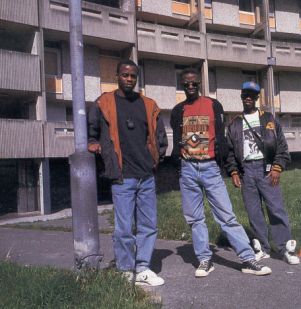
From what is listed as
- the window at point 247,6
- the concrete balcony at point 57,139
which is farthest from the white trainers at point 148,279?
the window at point 247,6

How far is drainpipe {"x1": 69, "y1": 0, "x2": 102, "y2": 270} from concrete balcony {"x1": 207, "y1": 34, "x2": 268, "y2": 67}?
1979 centimetres

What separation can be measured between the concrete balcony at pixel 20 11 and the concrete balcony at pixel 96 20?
18.5 inches

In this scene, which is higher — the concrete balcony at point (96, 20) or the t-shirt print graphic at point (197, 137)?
the concrete balcony at point (96, 20)

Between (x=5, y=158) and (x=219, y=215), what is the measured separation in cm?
1273

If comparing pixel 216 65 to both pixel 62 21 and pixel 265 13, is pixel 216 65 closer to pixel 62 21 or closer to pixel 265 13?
pixel 265 13

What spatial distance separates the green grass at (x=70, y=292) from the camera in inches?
133

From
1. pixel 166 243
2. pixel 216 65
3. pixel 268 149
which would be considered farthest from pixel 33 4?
pixel 268 149

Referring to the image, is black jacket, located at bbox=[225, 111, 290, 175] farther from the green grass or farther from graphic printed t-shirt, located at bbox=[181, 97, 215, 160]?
the green grass

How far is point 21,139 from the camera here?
647 inches

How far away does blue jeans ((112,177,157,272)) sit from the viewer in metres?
4.26

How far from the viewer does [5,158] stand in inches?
640

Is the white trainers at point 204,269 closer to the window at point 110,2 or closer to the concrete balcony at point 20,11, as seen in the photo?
the concrete balcony at point 20,11

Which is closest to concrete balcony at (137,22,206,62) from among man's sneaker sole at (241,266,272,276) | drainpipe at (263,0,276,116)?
drainpipe at (263,0,276,116)

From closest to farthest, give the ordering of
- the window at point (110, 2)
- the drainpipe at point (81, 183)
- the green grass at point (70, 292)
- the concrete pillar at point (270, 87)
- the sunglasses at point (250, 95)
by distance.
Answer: the green grass at point (70, 292)
the drainpipe at point (81, 183)
the sunglasses at point (250, 95)
the window at point (110, 2)
the concrete pillar at point (270, 87)
